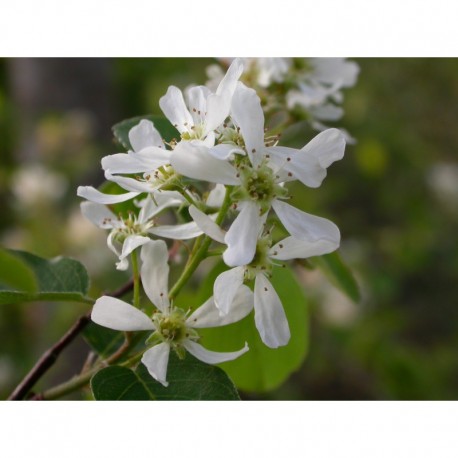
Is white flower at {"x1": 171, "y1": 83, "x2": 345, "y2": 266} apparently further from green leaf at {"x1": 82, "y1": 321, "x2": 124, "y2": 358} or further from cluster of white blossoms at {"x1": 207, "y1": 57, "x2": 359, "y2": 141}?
cluster of white blossoms at {"x1": 207, "y1": 57, "x2": 359, "y2": 141}

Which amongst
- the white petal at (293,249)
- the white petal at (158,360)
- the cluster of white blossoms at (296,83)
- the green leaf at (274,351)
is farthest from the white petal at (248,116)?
the cluster of white blossoms at (296,83)

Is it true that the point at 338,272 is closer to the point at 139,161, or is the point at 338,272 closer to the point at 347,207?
the point at 139,161

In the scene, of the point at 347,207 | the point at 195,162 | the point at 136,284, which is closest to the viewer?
the point at 195,162

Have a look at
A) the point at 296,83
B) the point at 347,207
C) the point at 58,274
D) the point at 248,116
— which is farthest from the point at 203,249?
the point at 347,207

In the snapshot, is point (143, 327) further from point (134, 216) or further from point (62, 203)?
point (62, 203)
